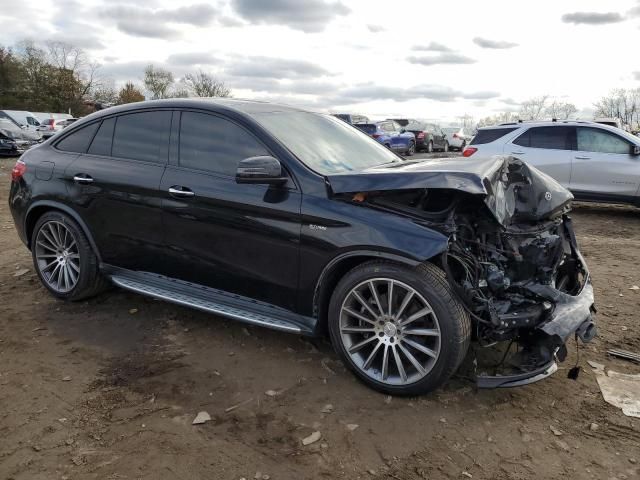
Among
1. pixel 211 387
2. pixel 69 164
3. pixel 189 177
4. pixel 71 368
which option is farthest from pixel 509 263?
pixel 69 164

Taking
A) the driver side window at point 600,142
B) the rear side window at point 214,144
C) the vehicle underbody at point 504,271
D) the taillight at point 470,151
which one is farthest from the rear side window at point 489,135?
the rear side window at point 214,144

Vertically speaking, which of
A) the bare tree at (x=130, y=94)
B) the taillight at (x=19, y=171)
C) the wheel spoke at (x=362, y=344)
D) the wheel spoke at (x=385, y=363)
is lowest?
the wheel spoke at (x=385, y=363)

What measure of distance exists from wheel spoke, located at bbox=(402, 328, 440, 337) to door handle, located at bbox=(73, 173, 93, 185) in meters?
2.90

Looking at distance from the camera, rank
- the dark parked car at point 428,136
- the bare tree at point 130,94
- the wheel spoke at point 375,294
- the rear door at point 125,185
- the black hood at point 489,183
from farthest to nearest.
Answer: the bare tree at point 130,94
the dark parked car at point 428,136
the rear door at point 125,185
the wheel spoke at point 375,294
the black hood at point 489,183

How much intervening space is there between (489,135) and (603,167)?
2.08 meters

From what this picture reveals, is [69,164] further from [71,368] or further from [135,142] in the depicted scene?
[71,368]

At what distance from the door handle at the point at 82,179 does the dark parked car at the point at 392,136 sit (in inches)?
686

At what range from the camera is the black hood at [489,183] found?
119 inches

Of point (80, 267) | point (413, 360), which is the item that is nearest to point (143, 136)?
point (80, 267)

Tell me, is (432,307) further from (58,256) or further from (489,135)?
(489,135)

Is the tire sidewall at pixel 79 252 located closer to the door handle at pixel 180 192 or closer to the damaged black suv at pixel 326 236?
the damaged black suv at pixel 326 236

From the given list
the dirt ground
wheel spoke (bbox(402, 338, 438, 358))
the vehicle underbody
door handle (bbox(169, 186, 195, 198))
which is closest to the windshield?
the vehicle underbody

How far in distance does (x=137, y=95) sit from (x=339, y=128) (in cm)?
7196

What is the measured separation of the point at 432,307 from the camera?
2.94m
